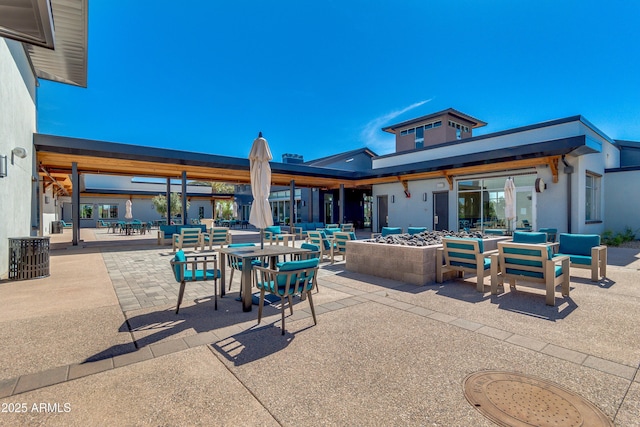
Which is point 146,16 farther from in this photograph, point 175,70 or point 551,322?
point 551,322

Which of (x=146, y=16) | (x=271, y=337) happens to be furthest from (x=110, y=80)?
(x=271, y=337)

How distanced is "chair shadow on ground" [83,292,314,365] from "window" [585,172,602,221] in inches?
534

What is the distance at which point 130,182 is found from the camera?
3033 centimetres

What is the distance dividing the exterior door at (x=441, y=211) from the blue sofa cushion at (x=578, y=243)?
799 cm

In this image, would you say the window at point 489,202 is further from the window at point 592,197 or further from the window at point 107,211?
the window at point 107,211

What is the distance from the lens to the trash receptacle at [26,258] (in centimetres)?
643

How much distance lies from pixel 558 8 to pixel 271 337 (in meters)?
14.0

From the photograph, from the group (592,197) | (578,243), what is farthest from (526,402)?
(592,197)

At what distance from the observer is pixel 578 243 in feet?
22.5

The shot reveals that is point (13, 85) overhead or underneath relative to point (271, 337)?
overhead

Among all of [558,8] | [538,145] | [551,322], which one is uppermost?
[558,8]

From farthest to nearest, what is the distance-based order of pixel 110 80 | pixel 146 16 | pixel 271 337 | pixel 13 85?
1. pixel 110 80
2. pixel 146 16
3. pixel 13 85
4. pixel 271 337

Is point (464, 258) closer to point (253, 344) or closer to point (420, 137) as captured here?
point (253, 344)

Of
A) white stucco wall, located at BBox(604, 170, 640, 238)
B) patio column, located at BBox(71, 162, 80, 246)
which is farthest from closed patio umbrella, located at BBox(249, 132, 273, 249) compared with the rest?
white stucco wall, located at BBox(604, 170, 640, 238)
